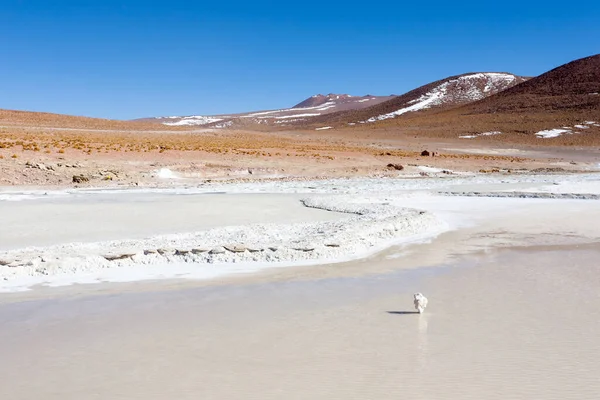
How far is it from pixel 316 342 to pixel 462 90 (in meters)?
138

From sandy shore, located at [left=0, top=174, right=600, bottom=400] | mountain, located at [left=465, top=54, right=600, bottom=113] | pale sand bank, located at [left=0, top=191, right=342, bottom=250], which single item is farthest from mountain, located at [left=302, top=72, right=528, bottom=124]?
sandy shore, located at [left=0, top=174, right=600, bottom=400]

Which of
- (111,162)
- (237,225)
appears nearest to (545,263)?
(237,225)

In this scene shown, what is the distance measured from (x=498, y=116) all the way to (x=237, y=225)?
81408 mm

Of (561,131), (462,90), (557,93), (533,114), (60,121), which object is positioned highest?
(462,90)

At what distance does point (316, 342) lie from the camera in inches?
222

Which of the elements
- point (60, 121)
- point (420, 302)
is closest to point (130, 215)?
point (420, 302)

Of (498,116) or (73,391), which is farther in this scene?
(498,116)

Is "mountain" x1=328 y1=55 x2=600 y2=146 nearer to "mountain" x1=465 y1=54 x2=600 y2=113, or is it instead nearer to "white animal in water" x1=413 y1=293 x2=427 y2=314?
"mountain" x1=465 y1=54 x2=600 y2=113

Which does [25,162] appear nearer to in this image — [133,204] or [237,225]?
[133,204]

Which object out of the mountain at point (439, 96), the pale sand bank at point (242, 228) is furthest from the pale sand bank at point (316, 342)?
the mountain at point (439, 96)

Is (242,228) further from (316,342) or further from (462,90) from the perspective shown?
(462,90)

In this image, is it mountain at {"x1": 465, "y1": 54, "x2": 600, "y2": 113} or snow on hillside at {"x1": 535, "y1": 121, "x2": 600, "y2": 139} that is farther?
mountain at {"x1": 465, "y1": 54, "x2": 600, "y2": 113}

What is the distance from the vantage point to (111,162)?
29703 mm

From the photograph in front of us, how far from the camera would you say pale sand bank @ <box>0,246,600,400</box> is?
4.64m
